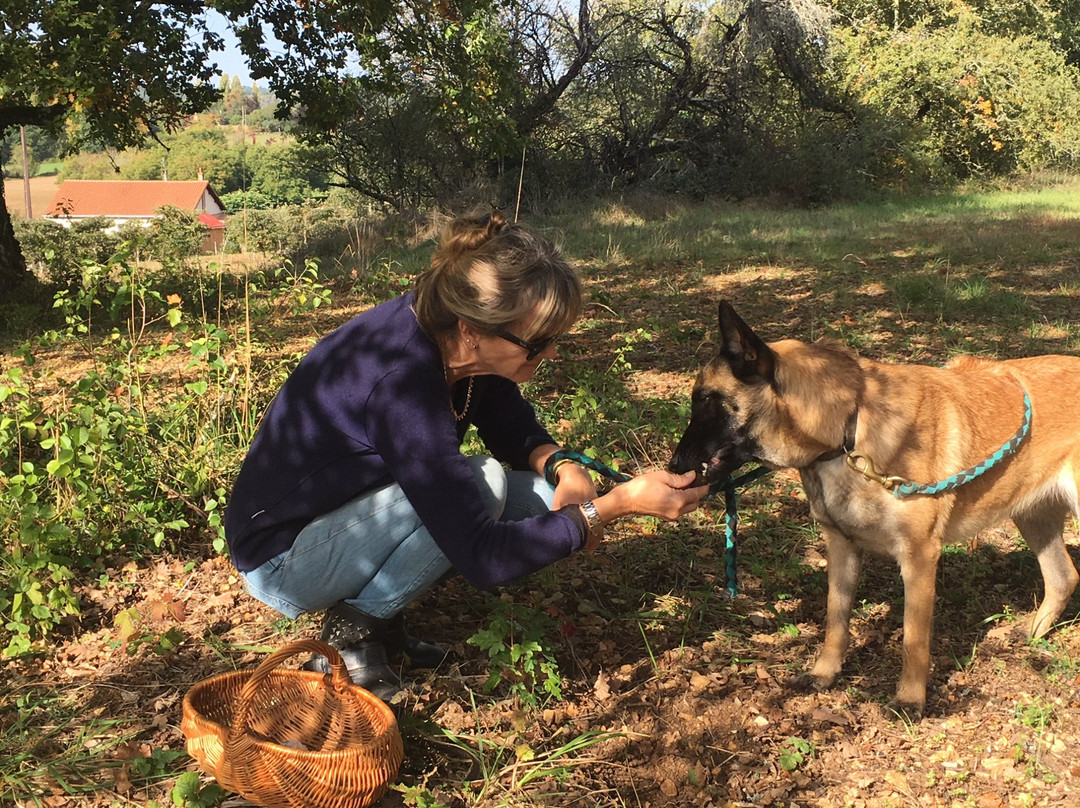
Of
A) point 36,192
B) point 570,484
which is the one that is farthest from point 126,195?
point 570,484

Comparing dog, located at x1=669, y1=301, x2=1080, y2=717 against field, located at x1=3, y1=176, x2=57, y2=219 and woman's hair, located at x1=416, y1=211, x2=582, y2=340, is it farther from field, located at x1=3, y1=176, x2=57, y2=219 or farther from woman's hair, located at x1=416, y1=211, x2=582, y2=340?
field, located at x1=3, y1=176, x2=57, y2=219

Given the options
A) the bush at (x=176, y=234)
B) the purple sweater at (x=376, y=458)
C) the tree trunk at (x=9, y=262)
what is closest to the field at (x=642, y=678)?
the purple sweater at (x=376, y=458)

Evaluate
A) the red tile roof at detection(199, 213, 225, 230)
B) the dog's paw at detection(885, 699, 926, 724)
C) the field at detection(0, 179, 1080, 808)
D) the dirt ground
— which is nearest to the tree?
the red tile roof at detection(199, 213, 225, 230)

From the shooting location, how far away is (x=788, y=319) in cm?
798

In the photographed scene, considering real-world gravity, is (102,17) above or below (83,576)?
above

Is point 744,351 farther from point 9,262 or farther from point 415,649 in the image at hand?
point 9,262

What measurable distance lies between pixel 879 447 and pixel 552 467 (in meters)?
1.19

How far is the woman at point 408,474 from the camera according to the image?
2586 millimetres

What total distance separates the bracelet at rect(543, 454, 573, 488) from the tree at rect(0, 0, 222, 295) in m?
7.79

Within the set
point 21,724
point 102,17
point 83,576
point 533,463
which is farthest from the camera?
point 102,17

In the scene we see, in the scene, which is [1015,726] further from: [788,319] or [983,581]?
[788,319]

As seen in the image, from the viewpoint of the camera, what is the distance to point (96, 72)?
28.7 ft

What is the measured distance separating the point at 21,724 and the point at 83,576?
3.35ft

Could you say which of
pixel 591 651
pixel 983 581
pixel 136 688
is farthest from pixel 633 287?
pixel 136 688
